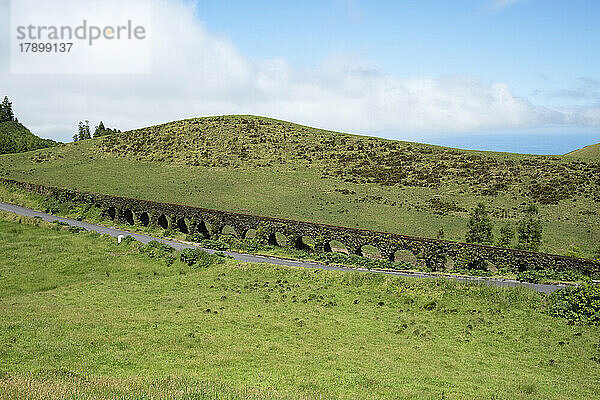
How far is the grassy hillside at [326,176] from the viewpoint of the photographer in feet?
217

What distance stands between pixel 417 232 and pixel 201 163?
5425 cm

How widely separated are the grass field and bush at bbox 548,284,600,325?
869mm

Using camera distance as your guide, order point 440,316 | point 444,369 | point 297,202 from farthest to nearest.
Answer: point 297,202, point 440,316, point 444,369

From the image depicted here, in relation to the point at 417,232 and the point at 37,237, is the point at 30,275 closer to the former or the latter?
the point at 37,237

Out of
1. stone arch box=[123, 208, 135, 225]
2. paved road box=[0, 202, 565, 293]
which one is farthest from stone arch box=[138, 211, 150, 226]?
paved road box=[0, 202, 565, 293]

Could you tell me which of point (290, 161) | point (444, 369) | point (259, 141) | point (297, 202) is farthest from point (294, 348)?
point (259, 141)

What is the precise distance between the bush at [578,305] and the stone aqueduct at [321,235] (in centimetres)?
1079

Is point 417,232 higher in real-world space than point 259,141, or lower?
lower

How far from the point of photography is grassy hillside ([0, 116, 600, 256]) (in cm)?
6619

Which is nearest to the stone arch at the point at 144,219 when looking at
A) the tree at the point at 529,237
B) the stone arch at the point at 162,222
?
the stone arch at the point at 162,222

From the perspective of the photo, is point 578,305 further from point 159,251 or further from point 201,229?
point 201,229

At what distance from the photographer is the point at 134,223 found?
55.8m

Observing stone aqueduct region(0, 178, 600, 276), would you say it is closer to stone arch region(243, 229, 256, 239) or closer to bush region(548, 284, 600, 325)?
stone arch region(243, 229, 256, 239)

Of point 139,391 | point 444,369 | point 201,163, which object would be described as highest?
point 201,163
